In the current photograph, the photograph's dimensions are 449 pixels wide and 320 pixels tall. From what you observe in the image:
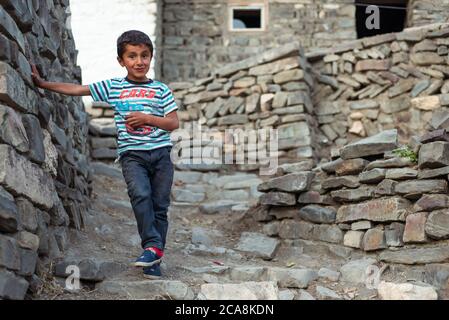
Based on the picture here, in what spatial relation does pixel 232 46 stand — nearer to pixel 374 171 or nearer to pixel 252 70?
pixel 252 70

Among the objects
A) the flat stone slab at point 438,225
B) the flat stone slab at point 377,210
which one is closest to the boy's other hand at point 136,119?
the flat stone slab at point 377,210

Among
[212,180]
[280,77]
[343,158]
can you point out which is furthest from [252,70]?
[343,158]

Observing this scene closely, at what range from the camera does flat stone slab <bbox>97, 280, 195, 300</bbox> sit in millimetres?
3237

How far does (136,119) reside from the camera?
11.4 feet

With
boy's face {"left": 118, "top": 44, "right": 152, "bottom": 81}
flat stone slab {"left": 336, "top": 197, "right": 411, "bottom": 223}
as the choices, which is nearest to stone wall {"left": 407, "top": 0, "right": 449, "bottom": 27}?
flat stone slab {"left": 336, "top": 197, "right": 411, "bottom": 223}

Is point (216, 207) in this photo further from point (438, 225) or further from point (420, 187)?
point (438, 225)

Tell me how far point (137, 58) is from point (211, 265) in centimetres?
149

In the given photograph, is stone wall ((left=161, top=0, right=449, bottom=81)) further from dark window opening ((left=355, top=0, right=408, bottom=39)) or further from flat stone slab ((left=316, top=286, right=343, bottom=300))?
flat stone slab ((left=316, top=286, right=343, bottom=300))

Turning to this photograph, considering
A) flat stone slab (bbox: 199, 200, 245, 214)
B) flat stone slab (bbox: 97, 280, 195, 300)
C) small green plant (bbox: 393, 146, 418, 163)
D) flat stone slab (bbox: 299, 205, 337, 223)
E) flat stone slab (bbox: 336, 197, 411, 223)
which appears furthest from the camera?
flat stone slab (bbox: 199, 200, 245, 214)

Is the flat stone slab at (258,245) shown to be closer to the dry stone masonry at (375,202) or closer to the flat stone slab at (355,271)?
the dry stone masonry at (375,202)

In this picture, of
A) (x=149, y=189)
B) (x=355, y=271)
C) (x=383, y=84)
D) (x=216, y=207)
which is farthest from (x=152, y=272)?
(x=383, y=84)

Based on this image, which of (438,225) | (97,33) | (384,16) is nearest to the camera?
(438,225)

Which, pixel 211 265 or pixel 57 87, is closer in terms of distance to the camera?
pixel 57 87

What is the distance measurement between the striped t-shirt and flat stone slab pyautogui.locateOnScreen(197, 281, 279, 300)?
0.90m
